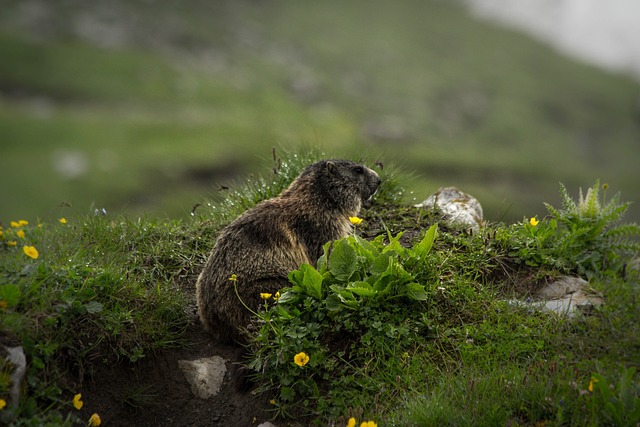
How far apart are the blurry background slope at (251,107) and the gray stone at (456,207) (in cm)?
44

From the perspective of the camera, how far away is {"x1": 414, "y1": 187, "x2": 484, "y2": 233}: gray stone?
8345 mm

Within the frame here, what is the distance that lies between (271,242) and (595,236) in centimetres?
371

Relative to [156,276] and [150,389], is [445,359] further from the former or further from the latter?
[156,276]

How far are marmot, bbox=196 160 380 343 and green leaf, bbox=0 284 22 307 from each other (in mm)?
1967

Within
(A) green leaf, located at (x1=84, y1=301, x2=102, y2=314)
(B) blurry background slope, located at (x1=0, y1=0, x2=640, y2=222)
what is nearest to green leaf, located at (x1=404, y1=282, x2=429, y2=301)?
(B) blurry background slope, located at (x1=0, y1=0, x2=640, y2=222)

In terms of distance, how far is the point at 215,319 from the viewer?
22.3 ft

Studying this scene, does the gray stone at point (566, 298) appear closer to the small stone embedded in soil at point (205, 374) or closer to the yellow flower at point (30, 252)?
the small stone embedded in soil at point (205, 374)

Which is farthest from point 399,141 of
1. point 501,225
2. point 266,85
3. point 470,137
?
point 501,225

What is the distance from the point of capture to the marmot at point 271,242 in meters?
6.69

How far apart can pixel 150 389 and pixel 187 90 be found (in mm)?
110799

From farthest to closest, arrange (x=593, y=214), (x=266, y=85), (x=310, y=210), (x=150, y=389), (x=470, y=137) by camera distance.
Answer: (x=470, y=137) < (x=266, y=85) < (x=310, y=210) < (x=593, y=214) < (x=150, y=389)

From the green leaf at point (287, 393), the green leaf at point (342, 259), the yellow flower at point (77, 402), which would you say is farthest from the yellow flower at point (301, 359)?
the yellow flower at point (77, 402)

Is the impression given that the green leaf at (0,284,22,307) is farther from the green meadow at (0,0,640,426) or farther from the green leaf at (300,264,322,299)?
the green leaf at (300,264,322,299)

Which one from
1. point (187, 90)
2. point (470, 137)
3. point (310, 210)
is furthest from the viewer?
point (470, 137)
